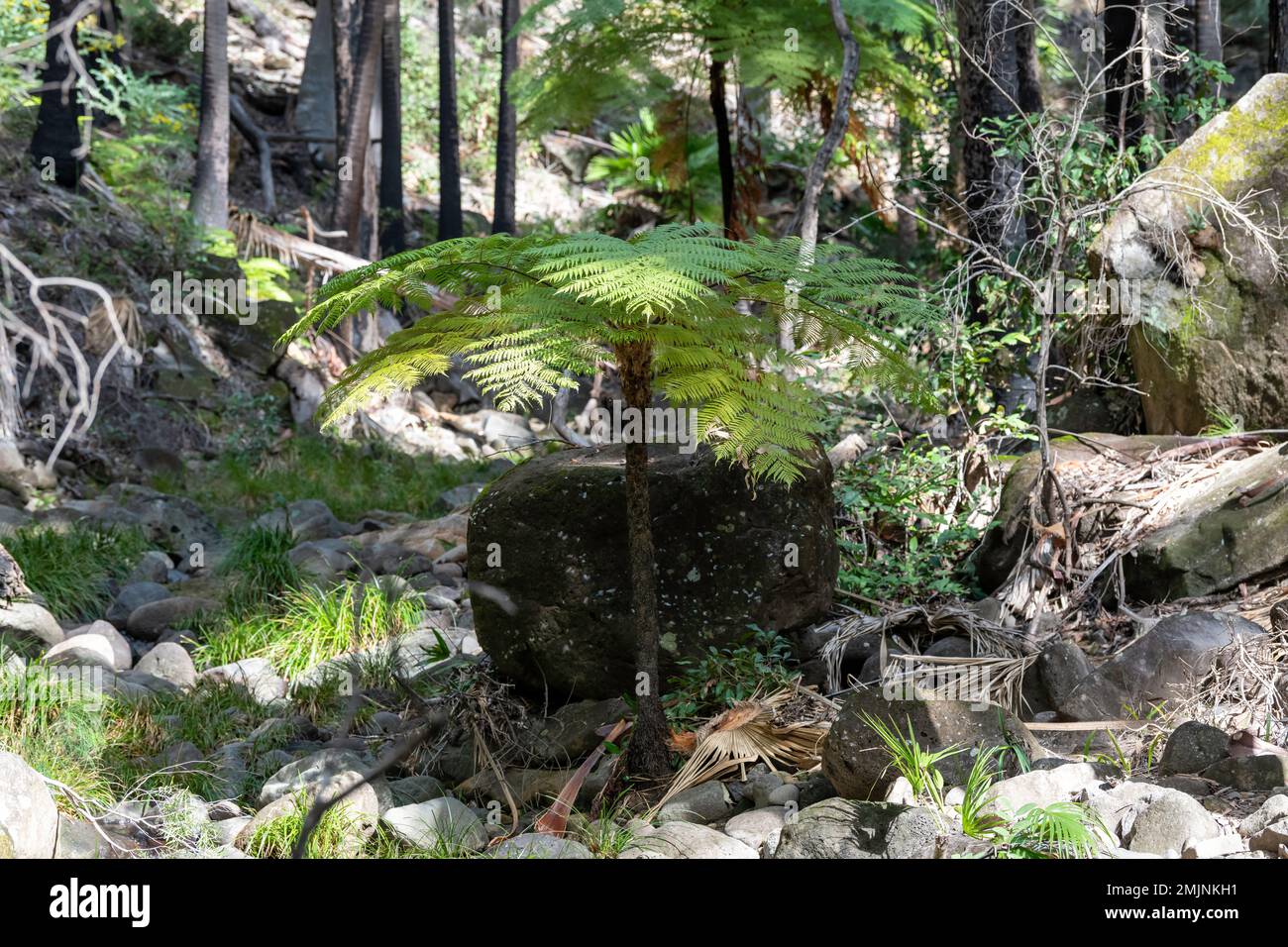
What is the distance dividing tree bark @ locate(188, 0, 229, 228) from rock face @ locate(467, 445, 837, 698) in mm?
9412

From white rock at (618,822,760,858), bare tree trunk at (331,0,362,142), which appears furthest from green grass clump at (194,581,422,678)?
bare tree trunk at (331,0,362,142)

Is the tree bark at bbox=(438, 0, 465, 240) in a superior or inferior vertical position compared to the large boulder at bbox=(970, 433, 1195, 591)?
superior

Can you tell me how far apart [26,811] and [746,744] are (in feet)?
8.97

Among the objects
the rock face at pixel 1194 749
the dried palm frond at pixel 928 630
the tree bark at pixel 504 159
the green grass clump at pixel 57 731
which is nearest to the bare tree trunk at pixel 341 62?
the tree bark at pixel 504 159

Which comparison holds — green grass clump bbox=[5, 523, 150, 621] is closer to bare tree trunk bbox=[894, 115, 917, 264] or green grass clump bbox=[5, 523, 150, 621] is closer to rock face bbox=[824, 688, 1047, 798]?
rock face bbox=[824, 688, 1047, 798]

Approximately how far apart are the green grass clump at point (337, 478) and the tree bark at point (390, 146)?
5.18m

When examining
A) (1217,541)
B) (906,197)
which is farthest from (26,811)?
(906,197)

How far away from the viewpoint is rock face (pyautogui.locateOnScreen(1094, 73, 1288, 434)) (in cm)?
678

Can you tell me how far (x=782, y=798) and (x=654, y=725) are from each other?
595 mm

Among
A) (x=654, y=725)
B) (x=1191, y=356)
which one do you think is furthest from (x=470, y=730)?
(x=1191, y=356)

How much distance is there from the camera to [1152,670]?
4.99 meters

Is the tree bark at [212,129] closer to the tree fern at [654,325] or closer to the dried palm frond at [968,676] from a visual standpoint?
the tree fern at [654,325]

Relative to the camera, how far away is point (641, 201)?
17047mm

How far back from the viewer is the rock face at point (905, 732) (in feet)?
14.3
